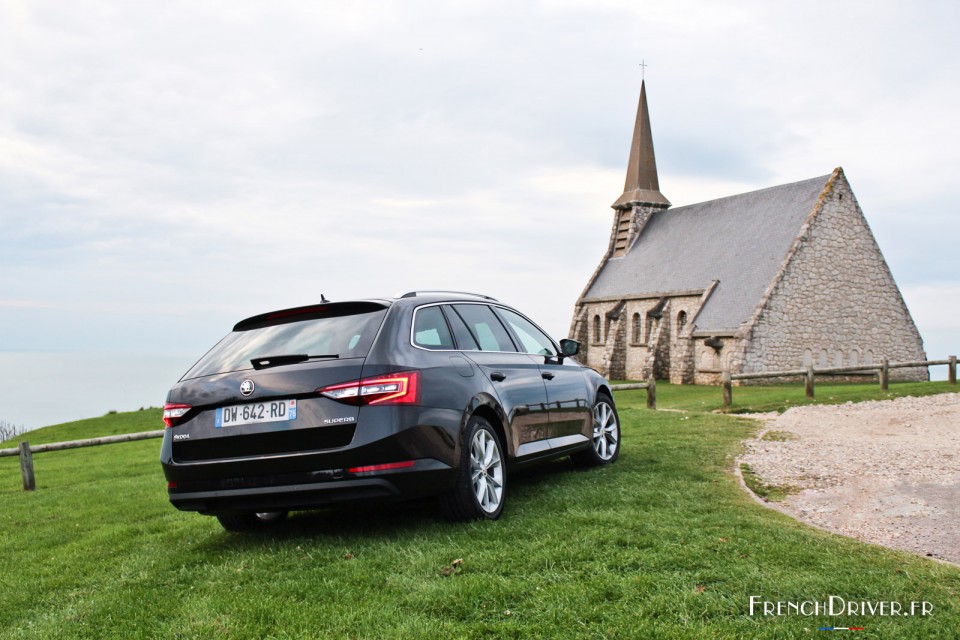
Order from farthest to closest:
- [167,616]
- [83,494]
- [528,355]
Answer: [83,494]
[528,355]
[167,616]

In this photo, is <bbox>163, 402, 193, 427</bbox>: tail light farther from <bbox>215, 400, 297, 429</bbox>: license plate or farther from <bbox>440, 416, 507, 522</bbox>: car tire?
<bbox>440, 416, 507, 522</bbox>: car tire

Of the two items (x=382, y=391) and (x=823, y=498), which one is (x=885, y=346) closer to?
(x=823, y=498)

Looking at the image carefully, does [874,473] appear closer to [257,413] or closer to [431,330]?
[431,330]

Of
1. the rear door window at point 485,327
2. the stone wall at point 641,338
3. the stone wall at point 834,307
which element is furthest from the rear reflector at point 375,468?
the stone wall at point 641,338

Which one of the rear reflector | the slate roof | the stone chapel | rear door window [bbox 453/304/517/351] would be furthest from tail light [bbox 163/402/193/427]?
the slate roof

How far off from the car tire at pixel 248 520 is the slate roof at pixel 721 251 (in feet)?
95.1

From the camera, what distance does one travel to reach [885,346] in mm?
35094

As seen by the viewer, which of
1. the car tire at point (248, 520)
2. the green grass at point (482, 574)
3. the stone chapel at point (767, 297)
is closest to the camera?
the green grass at point (482, 574)

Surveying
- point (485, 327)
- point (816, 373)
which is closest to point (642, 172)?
point (816, 373)

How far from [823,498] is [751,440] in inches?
184

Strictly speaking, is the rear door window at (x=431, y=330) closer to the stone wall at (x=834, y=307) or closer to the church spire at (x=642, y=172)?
the stone wall at (x=834, y=307)

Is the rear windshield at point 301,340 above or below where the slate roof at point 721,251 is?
below

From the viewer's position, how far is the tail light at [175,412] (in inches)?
230

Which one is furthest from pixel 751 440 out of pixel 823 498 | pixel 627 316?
pixel 627 316
